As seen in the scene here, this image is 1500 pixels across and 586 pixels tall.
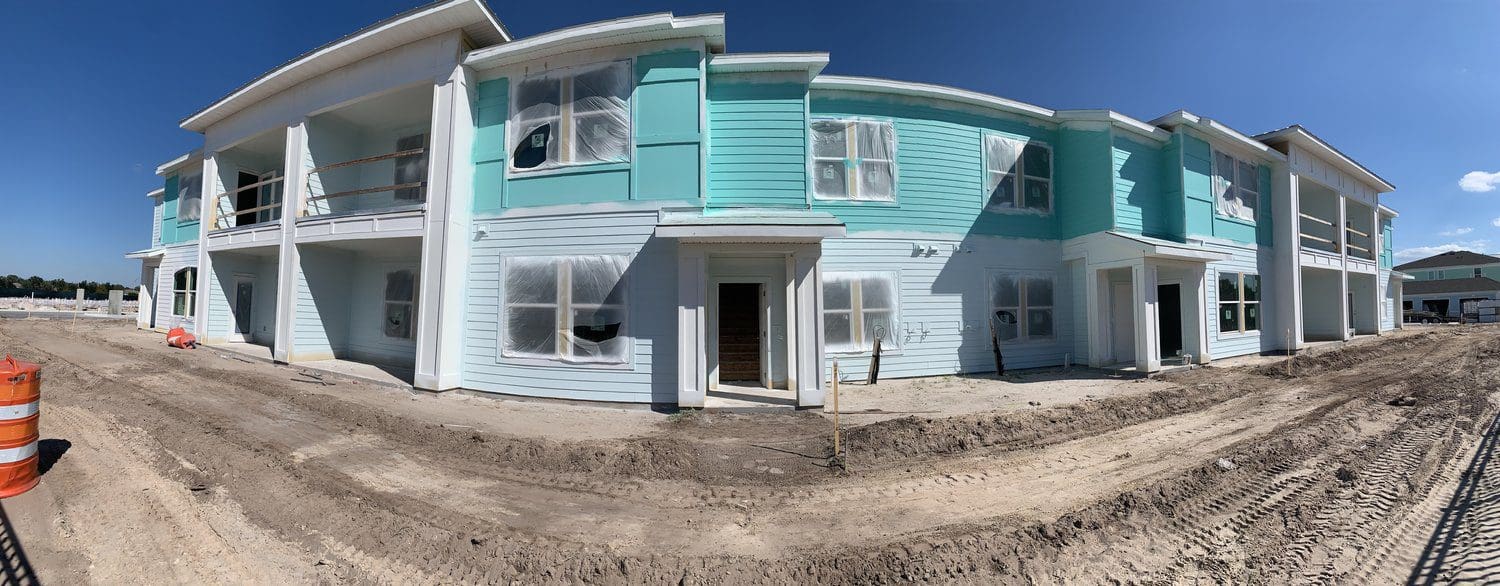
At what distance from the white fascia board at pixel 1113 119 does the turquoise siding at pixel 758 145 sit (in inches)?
289

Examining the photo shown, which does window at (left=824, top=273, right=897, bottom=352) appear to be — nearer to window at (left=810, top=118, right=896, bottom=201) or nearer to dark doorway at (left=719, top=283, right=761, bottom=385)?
dark doorway at (left=719, top=283, right=761, bottom=385)

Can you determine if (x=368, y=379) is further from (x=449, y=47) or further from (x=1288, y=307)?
(x=1288, y=307)

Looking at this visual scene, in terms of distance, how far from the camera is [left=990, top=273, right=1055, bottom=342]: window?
11406 mm

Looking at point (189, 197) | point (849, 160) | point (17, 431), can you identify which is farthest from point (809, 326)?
point (189, 197)

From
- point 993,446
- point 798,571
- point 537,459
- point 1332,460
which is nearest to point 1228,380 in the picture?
point 1332,460

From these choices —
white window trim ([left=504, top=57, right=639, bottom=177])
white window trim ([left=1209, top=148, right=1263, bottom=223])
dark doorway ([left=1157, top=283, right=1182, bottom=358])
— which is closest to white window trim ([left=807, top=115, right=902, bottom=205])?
white window trim ([left=504, top=57, right=639, bottom=177])

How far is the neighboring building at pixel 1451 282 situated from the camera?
39.8 meters

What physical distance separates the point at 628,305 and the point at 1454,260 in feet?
271

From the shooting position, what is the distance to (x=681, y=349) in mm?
7922

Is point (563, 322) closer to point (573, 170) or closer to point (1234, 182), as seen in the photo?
point (573, 170)

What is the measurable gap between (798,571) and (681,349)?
4.94m

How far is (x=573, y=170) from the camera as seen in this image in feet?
29.0

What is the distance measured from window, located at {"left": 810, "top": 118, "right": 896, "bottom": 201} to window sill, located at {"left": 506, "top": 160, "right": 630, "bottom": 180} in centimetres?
419

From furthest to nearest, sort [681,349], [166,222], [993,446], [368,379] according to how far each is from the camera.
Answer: [166,222], [368,379], [681,349], [993,446]
